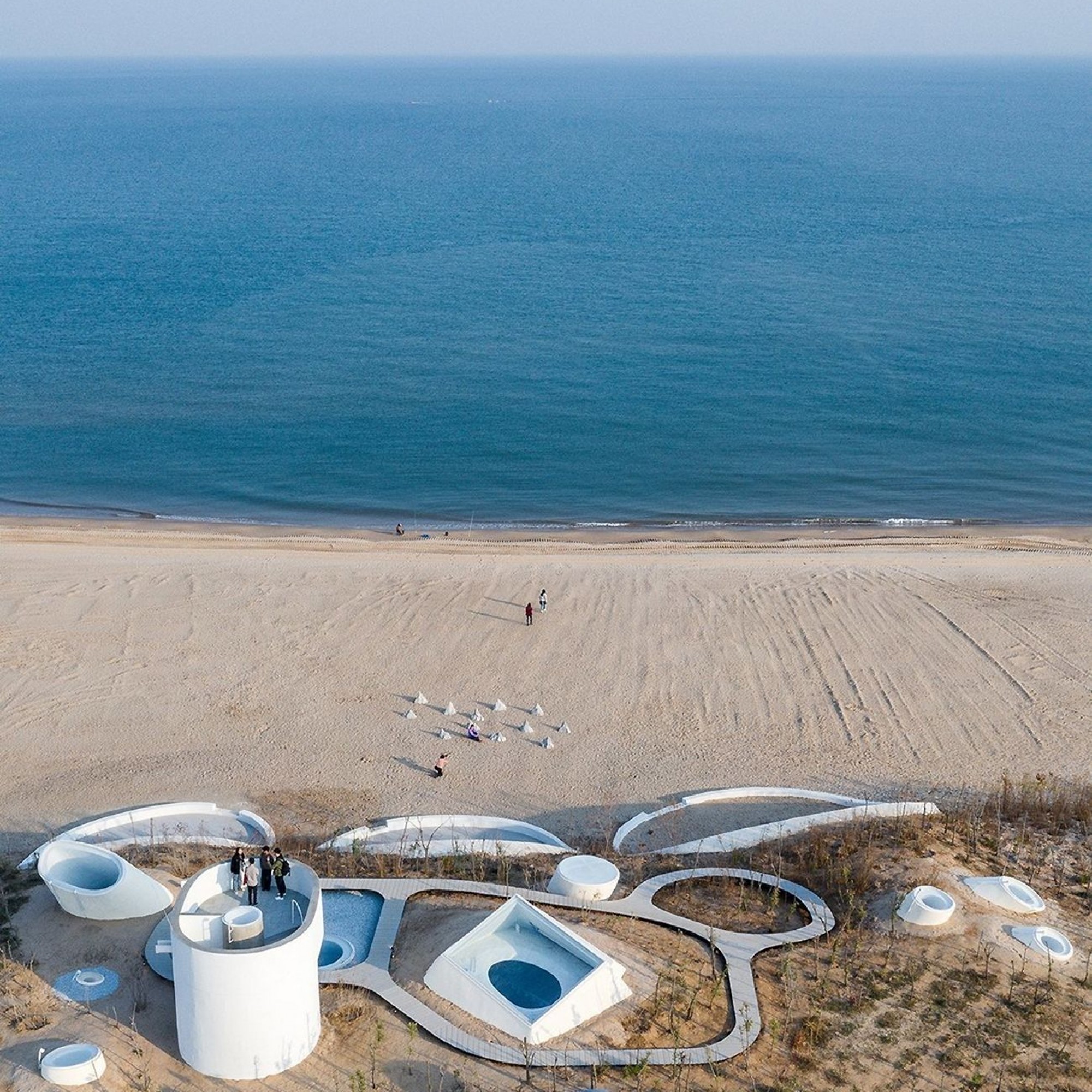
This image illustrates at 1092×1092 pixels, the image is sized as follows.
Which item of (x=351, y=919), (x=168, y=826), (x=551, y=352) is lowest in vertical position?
(x=168, y=826)

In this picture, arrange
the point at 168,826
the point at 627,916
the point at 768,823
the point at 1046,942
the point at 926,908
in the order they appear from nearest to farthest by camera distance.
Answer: the point at 1046,942 → the point at 926,908 → the point at 627,916 → the point at 168,826 → the point at 768,823

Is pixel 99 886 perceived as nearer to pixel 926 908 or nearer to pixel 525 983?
pixel 525 983

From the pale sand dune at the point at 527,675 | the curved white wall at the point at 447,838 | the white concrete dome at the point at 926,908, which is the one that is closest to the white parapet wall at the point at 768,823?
the pale sand dune at the point at 527,675

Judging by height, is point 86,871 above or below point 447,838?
above

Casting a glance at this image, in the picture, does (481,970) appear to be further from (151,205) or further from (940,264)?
(151,205)

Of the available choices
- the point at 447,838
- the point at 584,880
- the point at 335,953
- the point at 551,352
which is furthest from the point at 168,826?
the point at 551,352

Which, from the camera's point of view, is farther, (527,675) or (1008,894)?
(527,675)
